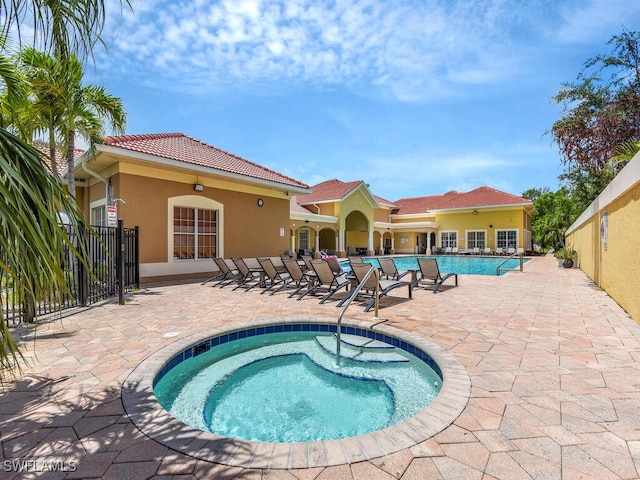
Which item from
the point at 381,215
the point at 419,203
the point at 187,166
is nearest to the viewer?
the point at 187,166

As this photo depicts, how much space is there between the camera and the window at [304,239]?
1152 inches

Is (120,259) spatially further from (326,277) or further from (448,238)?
(448,238)

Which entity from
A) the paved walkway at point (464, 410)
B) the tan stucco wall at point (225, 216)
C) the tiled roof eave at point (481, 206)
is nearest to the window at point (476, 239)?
the tiled roof eave at point (481, 206)

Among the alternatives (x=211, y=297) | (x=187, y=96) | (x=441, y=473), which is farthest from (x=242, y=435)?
(x=187, y=96)

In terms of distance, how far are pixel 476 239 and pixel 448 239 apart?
270cm

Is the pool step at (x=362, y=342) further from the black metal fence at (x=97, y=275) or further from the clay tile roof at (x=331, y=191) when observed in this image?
the clay tile roof at (x=331, y=191)

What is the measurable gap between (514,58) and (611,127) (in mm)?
4529

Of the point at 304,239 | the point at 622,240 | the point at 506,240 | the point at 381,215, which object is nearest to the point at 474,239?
the point at 506,240

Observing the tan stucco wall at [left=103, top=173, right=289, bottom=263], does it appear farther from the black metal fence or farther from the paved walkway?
the paved walkway

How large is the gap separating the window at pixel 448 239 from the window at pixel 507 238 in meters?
3.87

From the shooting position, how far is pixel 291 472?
7.13ft

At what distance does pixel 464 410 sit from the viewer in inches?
115

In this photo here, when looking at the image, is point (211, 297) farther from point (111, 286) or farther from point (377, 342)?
point (377, 342)

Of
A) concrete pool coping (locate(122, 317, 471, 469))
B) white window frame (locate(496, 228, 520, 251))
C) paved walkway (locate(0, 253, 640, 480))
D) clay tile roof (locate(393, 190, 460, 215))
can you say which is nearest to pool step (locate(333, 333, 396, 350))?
paved walkway (locate(0, 253, 640, 480))
